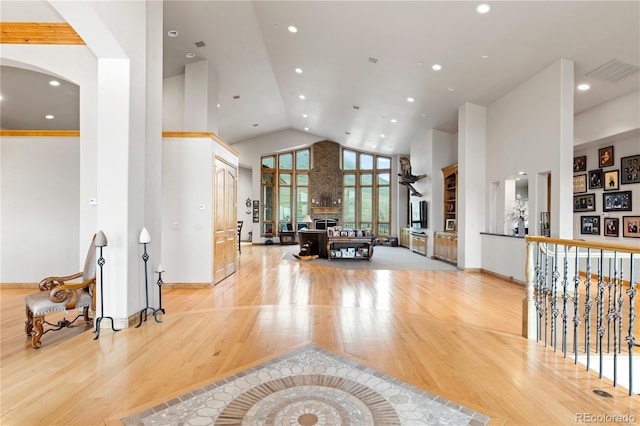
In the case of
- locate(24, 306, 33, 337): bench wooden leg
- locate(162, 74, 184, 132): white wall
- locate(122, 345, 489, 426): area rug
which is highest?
locate(162, 74, 184, 132): white wall

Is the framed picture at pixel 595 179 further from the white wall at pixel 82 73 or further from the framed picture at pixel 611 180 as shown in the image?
the white wall at pixel 82 73

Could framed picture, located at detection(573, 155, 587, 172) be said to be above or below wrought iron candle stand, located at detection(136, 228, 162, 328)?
above

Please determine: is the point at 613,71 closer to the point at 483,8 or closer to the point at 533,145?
the point at 533,145

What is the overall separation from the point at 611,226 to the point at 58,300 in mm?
9347

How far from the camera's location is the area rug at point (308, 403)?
6.51 feet

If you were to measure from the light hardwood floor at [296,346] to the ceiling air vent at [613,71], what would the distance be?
3.83 metres

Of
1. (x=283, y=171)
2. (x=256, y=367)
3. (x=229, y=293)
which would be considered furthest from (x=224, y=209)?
(x=283, y=171)

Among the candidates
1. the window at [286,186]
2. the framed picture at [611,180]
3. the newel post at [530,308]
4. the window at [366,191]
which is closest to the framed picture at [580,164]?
the framed picture at [611,180]

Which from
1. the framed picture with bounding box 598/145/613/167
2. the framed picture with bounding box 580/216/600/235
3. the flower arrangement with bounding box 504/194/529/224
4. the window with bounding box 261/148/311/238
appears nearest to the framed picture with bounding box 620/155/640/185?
the framed picture with bounding box 598/145/613/167

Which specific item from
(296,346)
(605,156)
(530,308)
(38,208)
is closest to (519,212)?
(605,156)

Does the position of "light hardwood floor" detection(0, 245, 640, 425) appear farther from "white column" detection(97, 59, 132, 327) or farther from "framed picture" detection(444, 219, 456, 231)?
"framed picture" detection(444, 219, 456, 231)

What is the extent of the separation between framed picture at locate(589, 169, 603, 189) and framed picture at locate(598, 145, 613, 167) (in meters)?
0.18

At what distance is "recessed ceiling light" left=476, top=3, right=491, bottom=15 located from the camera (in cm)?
417

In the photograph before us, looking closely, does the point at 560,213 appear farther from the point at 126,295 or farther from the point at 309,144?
the point at 309,144
